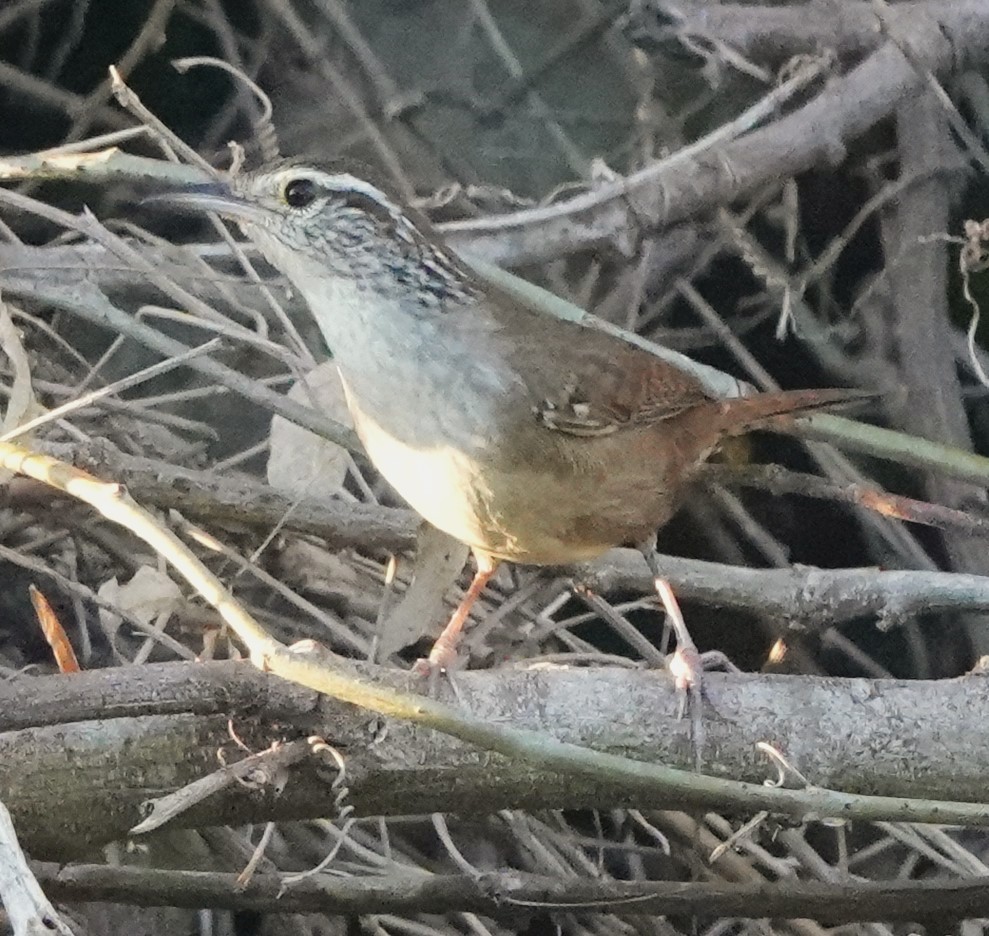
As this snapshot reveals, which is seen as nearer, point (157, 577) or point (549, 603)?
point (157, 577)

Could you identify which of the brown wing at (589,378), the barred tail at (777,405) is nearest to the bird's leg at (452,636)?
the brown wing at (589,378)

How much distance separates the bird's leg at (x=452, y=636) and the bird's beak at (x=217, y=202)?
0.55 m

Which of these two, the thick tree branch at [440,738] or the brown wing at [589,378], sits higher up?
the brown wing at [589,378]

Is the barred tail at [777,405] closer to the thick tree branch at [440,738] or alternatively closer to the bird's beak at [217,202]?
the thick tree branch at [440,738]

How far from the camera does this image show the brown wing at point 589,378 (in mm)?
1660

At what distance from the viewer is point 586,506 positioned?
1647mm

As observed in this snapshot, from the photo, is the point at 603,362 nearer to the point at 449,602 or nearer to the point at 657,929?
the point at 449,602

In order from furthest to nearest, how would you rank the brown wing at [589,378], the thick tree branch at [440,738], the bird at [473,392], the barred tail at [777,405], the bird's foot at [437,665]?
the barred tail at [777,405] < the brown wing at [589,378] < the bird at [473,392] < the bird's foot at [437,665] < the thick tree branch at [440,738]

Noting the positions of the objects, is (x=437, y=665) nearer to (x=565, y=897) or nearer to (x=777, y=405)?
(x=565, y=897)

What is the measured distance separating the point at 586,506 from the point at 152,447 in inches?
33.8

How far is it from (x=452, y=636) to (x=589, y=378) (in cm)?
39

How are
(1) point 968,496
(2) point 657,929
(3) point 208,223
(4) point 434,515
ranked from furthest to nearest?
(3) point 208,223 → (1) point 968,496 → (2) point 657,929 → (4) point 434,515

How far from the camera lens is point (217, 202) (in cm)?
168

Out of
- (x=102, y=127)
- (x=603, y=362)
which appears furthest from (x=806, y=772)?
(x=102, y=127)
